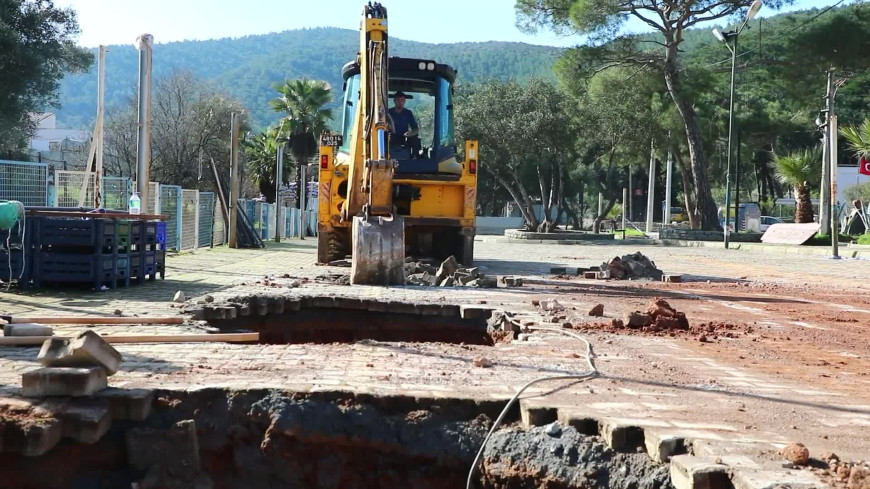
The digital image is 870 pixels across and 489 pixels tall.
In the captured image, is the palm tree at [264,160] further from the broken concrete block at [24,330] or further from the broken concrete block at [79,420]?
the broken concrete block at [79,420]

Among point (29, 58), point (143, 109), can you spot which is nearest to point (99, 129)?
point (143, 109)

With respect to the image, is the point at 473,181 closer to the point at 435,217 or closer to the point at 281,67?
the point at 435,217

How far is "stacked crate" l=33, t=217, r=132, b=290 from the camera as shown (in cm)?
975

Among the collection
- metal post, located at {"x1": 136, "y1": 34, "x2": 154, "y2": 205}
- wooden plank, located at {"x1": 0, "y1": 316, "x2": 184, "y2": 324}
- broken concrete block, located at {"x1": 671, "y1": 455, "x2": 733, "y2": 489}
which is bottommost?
broken concrete block, located at {"x1": 671, "y1": 455, "x2": 733, "y2": 489}

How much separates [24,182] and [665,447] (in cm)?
1401

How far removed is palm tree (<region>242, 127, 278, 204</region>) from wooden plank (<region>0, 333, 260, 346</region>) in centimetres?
4551

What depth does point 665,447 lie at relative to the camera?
3.57m

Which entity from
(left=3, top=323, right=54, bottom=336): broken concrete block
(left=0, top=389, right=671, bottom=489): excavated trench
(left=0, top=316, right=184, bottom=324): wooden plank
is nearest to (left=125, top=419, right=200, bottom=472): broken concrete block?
(left=0, top=389, right=671, bottom=489): excavated trench

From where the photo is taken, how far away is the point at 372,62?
12.2 metres

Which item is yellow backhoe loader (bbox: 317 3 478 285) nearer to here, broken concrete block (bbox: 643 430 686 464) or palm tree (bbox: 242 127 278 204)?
broken concrete block (bbox: 643 430 686 464)

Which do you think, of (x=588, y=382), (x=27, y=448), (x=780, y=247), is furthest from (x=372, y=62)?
(x=780, y=247)

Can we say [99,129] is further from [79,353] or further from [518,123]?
[518,123]

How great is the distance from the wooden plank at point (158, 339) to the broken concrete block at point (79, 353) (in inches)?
59.5

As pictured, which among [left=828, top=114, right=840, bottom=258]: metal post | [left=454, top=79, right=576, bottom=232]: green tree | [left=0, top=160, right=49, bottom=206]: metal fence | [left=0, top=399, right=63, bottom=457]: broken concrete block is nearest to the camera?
[left=0, top=399, right=63, bottom=457]: broken concrete block
